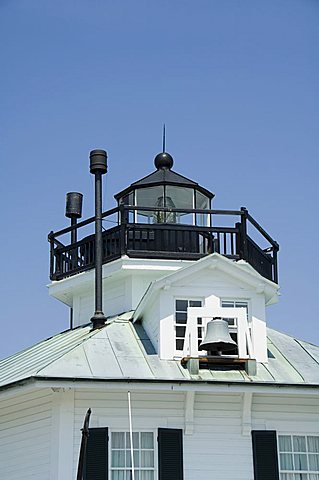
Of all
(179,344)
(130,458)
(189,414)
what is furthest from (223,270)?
(130,458)

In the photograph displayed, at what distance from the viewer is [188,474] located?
67.7ft

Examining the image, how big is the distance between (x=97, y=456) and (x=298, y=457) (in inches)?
164

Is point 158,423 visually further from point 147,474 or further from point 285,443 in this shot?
point 285,443

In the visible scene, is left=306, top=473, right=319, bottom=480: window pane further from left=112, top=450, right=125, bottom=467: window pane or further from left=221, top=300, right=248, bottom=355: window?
left=112, top=450, right=125, bottom=467: window pane

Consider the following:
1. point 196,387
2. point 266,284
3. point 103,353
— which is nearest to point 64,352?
point 103,353

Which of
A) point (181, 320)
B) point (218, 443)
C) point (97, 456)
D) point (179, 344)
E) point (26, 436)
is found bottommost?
point (97, 456)

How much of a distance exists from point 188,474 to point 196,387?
67.9 inches

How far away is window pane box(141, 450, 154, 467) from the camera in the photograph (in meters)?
20.6

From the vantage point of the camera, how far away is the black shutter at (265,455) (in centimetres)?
2080

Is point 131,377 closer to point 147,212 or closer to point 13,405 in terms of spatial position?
point 13,405

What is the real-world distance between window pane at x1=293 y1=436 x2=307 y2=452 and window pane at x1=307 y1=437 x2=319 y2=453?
0.35 ft

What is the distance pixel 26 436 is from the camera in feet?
70.4

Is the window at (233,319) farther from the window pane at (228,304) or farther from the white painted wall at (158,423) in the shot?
the white painted wall at (158,423)

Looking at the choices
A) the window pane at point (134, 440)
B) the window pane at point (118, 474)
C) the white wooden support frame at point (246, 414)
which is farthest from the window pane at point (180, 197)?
the window pane at point (118, 474)
